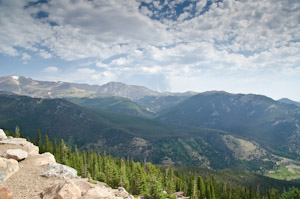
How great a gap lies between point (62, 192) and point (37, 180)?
12.3m

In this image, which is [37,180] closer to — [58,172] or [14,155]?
[58,172]

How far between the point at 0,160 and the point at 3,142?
21.6m

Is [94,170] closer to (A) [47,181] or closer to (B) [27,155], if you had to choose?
(B) [27,155]

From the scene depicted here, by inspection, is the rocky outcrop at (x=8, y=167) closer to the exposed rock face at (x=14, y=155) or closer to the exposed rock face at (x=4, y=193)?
the exposed rock face at (x=14, y=155)

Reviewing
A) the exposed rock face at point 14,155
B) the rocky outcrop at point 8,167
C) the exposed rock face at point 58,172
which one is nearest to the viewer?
the rocky outcrop at point 8,167

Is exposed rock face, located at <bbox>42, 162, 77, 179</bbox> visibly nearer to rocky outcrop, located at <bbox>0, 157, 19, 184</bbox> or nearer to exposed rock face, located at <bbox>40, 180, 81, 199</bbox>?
rocky outcrop, located at <bbox>0, 157, 19, 184</bbox>

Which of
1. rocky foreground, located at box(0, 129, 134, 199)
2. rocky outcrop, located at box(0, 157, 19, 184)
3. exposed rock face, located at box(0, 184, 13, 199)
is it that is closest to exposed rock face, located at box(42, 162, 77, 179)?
rocky foreground, located at box(0, 129, 134, 199)

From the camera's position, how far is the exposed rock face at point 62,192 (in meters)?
27.1

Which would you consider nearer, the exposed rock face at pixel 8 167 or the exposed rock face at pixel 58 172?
the exposed rock face at pixel 8 167

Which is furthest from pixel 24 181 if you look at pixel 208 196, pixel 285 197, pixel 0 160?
pixel 285 197

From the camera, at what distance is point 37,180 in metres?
35.7

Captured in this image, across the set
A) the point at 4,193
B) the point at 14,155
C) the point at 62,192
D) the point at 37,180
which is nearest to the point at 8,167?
the point at 14,155

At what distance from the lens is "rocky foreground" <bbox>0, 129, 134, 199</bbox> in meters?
28.2

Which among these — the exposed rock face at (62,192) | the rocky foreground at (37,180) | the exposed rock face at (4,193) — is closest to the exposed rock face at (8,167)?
the rocky foreground at (37,180)
